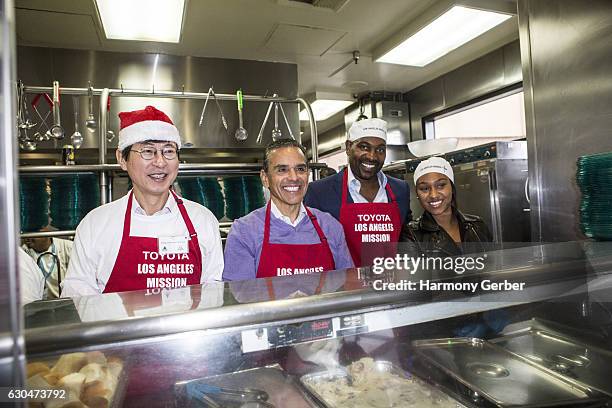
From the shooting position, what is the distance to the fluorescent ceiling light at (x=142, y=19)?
11.1ft

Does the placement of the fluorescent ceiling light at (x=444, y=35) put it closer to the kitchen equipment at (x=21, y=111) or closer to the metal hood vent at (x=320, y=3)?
the metal hood vent at (x=320, y=3)

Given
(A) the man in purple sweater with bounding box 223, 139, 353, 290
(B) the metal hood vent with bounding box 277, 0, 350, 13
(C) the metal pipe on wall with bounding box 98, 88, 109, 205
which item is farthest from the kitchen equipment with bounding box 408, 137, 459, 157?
(C) the metal pipe on wall with bounding box 98, 88, 109, 205

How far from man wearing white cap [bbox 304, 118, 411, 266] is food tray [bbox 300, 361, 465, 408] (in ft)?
4.26

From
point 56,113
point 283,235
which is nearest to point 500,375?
point 283,235

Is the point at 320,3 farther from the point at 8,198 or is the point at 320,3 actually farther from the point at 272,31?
the point at 8,198

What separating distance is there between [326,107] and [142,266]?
5933 mm

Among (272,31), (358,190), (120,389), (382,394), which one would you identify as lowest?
(382,394)

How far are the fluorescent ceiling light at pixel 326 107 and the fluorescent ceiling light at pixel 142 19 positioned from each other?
308 centimetres

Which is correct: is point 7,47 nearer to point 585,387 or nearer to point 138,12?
point 585,387

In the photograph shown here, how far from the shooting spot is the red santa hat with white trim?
6.14 ft

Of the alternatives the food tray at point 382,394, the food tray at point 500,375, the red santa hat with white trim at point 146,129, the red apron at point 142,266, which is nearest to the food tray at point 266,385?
the food tray at point 382,394

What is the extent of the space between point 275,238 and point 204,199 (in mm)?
1025

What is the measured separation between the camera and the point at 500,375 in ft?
3.53

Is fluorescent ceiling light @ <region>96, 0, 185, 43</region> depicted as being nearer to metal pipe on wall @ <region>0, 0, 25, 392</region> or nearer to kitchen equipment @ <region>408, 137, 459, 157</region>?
kitchen equipment @ <region>408, 137, 459, 157</region>
